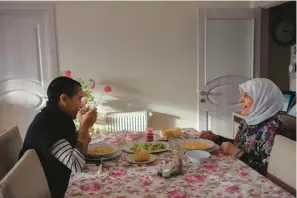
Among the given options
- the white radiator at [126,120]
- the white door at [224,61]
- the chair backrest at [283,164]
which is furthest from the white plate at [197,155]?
the white door at [224,61]

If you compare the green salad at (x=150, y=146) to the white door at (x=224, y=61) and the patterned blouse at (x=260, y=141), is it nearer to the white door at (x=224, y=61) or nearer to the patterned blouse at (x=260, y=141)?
the patterned blouse at (x=260, y=141)

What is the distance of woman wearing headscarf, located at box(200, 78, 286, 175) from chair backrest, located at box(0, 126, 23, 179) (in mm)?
1120

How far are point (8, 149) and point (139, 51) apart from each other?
1.96m

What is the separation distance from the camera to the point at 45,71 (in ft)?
10.3

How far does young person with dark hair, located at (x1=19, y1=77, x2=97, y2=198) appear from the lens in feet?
4.19

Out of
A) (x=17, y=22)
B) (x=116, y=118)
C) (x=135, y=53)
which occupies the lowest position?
(x=116, y=118)

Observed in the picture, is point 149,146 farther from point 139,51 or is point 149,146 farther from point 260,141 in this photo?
point 139,51

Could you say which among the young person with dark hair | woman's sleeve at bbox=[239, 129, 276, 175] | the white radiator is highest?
the young person with dark hair

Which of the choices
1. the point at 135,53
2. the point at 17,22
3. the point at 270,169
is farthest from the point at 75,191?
the point at 17,22

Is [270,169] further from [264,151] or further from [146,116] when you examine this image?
[146,116]

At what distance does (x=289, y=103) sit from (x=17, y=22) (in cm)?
287

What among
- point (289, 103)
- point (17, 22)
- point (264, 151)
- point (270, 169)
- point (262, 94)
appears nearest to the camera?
point (270, 169)

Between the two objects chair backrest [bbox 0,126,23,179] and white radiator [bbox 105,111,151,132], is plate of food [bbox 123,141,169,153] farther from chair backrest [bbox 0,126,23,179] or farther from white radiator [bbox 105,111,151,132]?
white radiator [bbox 105,111,151,132]

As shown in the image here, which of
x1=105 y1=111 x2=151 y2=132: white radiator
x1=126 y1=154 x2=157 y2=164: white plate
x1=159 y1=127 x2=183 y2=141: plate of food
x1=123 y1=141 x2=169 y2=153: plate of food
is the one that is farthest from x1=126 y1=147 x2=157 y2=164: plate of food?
x1=105 y1=111 x2=151 y2=132: white radiator
